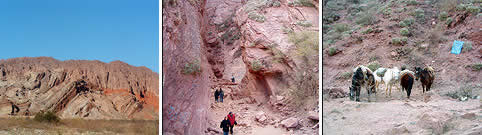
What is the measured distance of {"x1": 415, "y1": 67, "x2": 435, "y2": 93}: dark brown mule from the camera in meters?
4.86

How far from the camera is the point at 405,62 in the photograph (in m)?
5.61

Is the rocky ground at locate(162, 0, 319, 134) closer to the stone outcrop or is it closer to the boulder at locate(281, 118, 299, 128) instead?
the boulder at locate(281, 118, 299, 128)

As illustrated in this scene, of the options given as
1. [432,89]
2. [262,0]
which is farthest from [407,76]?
[262,0]

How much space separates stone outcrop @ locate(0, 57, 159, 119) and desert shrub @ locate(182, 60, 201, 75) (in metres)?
1.55

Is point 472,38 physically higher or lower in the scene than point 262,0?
lower

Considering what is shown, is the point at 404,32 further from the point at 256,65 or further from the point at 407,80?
the point at 256,65

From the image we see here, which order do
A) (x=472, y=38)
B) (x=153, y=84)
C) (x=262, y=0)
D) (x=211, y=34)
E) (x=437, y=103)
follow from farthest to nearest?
(x=211, y=34)
(x=262, y=0)
(x=472, y=38)
(x=437, y=103)
(x=153, y=84)

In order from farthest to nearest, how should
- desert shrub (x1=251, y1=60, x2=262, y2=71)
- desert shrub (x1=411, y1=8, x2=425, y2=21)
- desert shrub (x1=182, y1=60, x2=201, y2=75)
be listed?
1. desert shrub (x1=251, y1=60, x2=262, y2=71)
2. desert shrub (x1=411, y1=8, x2=425, y2=21)
3. desert shrub (x1=182, y1=60, x2=201, y2=75)

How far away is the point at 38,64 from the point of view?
157 inches

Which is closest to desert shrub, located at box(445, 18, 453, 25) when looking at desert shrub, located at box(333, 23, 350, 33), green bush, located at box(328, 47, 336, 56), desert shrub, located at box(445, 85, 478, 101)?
desert shrub, located at box(445, 85, 478, 101)

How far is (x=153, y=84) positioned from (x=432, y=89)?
4.43 m

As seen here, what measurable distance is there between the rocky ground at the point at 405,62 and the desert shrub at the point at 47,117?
3577mm

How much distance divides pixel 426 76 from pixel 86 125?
5.23m

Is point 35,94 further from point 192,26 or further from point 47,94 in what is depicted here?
point 192,26
